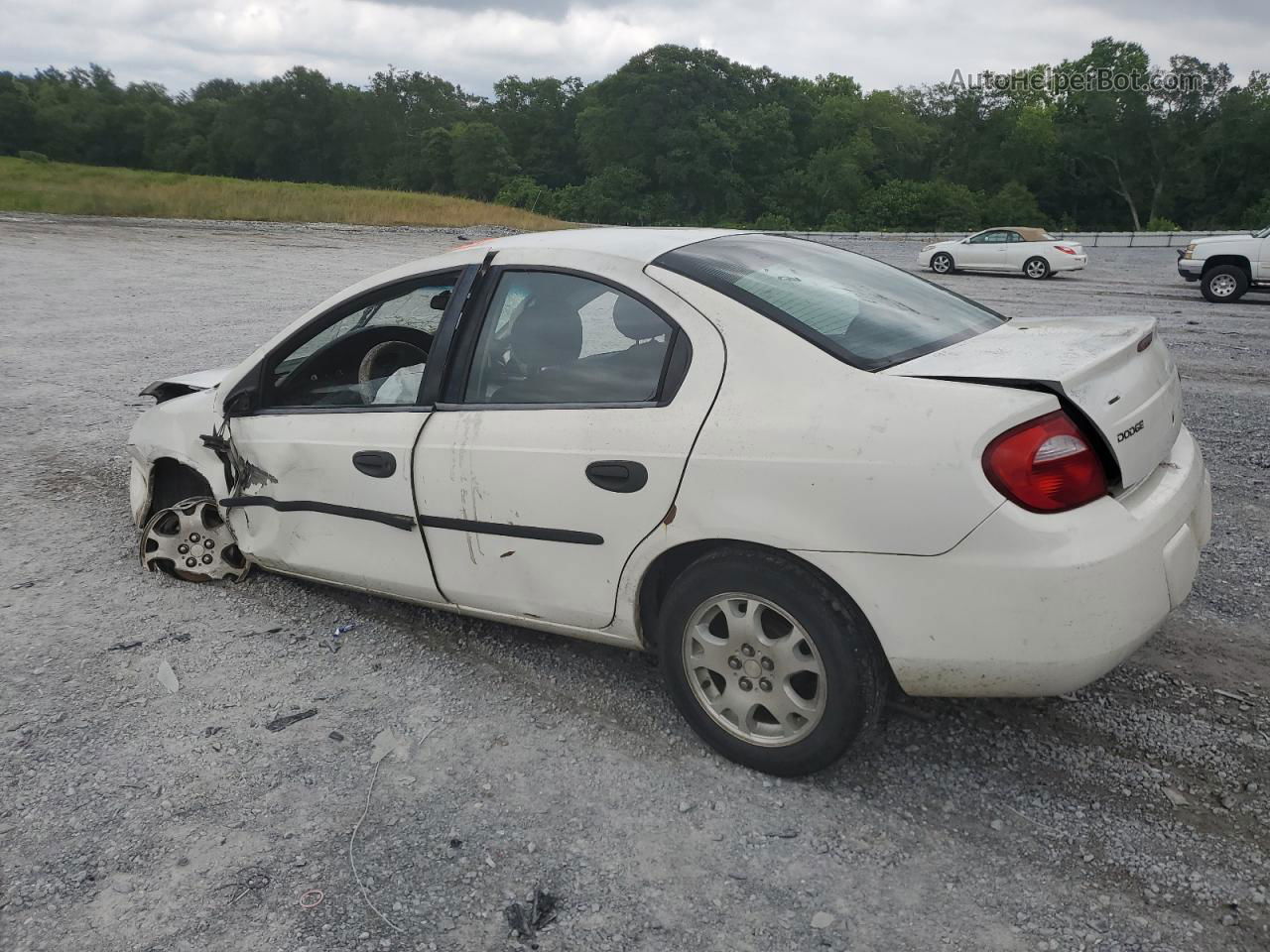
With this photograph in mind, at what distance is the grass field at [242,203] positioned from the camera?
31641 millimetres

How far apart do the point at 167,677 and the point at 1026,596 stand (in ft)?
9.86

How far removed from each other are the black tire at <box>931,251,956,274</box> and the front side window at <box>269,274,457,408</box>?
20890mm

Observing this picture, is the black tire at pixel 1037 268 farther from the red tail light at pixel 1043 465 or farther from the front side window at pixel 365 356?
the red tail light at pixel 1043 465

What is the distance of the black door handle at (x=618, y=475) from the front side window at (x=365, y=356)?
3.22 ft

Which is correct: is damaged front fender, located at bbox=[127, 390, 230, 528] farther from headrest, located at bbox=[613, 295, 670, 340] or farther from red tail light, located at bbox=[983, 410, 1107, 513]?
red tail light, located at bbox=[983, 410, 1107, 513]

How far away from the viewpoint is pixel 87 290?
14.8m

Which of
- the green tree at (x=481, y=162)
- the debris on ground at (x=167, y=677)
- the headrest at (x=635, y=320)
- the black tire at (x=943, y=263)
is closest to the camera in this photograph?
the headrest at (x=635, y=320)

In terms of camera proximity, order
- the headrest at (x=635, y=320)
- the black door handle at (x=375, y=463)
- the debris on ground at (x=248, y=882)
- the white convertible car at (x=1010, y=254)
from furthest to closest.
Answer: the white convertible car at (x=1010, y=254) → the black door handle at (x=375, y=463) → the headrest at (x=635, y=320) → the debris on ground at (x=248, y=882)

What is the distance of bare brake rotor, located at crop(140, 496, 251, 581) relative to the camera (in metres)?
4.33

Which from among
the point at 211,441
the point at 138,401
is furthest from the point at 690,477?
the point at 138,401

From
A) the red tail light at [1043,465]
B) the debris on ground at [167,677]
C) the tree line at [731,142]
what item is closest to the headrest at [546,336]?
the red tail light at [1043,465]

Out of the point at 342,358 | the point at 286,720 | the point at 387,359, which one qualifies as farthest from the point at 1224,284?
the point at 286,720

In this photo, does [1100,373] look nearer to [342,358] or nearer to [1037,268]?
[342,358]

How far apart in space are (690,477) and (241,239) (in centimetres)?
2582
